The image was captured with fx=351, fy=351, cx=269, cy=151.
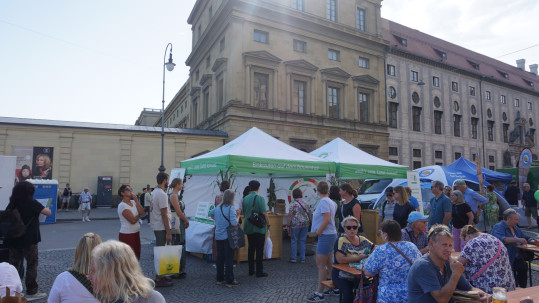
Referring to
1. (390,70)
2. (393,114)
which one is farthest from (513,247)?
(390,70)

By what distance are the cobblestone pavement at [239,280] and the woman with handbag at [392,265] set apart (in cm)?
212

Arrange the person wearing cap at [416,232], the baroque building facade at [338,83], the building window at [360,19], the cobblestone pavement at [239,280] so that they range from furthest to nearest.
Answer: the building window at [360,19], the baroque building facade at [338,83], the cobblestone pavement at [239,280], the person wearing cap at [416,232]

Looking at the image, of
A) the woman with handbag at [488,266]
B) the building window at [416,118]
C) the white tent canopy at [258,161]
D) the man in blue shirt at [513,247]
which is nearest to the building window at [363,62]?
the building window at [416,118]

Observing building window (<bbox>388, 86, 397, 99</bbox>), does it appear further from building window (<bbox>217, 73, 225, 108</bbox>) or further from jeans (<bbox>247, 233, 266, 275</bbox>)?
jeans (<bbox>247, 233, 266, 275</bbox>)

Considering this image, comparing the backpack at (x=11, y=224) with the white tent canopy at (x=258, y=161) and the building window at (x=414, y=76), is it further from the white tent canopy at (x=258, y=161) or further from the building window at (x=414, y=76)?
the building window at (x=414, y=76)

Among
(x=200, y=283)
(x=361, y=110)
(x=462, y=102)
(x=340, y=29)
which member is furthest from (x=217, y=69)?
(x=462, y=102)

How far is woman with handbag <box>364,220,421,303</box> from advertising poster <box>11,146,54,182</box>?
2255cm

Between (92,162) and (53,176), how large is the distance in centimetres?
230

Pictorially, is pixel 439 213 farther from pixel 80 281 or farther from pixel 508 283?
pixel 80 281

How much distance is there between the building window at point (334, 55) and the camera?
27.8 meters

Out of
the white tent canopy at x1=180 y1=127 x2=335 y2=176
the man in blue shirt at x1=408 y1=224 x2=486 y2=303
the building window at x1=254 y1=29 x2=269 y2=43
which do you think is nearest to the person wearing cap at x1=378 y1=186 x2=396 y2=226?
the white tent canopy at x1=180 y1=127 x2=335 y2=176

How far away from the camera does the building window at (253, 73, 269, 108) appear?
2469 centimetres

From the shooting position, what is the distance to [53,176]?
21594mm

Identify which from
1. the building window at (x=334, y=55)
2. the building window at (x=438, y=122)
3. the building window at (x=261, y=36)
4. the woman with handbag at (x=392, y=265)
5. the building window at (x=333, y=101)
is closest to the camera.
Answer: the woman with handbag at (x=392, y=265)
